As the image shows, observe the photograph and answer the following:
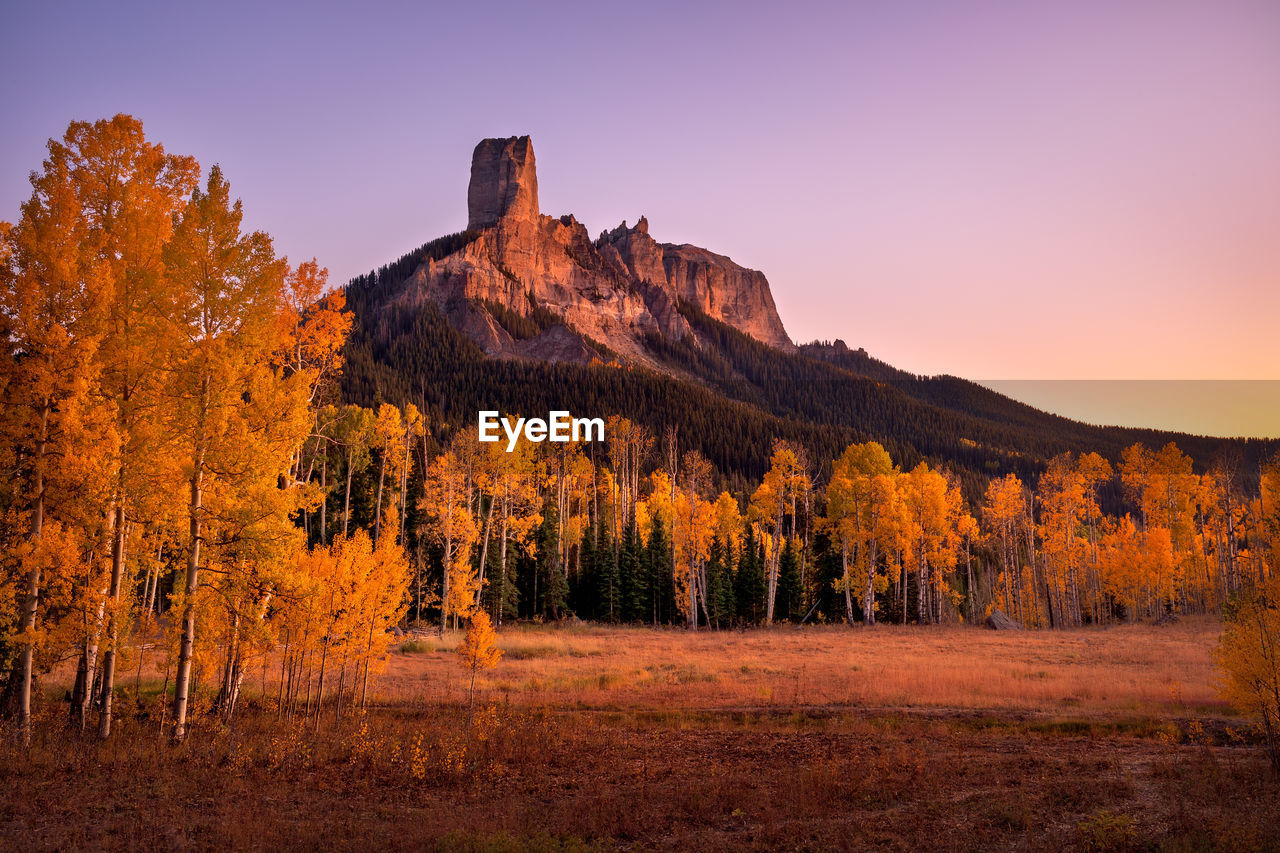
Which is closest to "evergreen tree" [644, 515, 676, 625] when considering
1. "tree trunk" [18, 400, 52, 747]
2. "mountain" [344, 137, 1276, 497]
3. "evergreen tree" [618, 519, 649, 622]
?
"evergreen tree" [618, 519, 649, 622]

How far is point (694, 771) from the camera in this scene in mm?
13820

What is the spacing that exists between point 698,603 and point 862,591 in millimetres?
11514

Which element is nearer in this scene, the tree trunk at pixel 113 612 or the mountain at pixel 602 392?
the tree trunk at pixel 113 612

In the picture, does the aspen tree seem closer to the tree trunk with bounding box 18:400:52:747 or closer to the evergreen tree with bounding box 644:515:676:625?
the tree trunk with bounding box 18:400:52:747

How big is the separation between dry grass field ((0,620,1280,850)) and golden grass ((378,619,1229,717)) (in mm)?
→ 196

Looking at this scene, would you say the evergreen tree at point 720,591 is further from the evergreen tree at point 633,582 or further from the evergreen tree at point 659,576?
the evergreen tree at point 633,582

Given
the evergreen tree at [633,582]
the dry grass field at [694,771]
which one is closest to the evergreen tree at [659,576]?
the evergreen tree at [633,582]

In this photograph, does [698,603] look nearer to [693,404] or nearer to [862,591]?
[862,591]

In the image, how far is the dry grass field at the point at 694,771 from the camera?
9.80 m

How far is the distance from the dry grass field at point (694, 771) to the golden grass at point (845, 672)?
20 cm

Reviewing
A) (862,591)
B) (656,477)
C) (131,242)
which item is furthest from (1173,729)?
(656,477)

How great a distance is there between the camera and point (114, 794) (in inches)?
429

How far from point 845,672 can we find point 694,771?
1402 cm

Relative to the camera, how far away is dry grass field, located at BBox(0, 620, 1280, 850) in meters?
9.80
